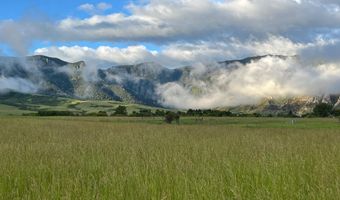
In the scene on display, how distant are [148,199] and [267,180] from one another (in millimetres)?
2457

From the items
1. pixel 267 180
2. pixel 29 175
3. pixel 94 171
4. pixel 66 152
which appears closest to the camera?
pixel 267 180

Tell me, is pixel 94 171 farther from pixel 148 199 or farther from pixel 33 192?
pixel 148 199

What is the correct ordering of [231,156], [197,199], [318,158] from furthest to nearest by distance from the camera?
[231,156] → [318,158] → [197,199]

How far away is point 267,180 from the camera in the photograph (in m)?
8.44

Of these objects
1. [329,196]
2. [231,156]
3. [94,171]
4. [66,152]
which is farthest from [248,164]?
[66,152]

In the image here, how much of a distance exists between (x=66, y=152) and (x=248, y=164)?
18.3ft

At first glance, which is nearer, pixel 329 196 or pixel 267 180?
pixel 329 196

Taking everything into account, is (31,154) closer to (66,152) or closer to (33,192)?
(66,152)

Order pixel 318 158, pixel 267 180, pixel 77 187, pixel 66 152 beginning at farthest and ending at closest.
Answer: pixel 66 152 < pixel 318 158 < pixel 267 180 < pixel 77 187

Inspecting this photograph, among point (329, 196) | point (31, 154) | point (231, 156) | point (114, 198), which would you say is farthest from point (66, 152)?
point (329, 196)

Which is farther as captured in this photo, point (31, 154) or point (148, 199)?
point (31, 154)

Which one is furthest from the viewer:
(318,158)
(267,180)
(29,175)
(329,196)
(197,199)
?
(318,158)

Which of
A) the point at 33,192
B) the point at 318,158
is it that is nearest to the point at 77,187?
the point at 33,192

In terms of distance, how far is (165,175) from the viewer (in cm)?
871
